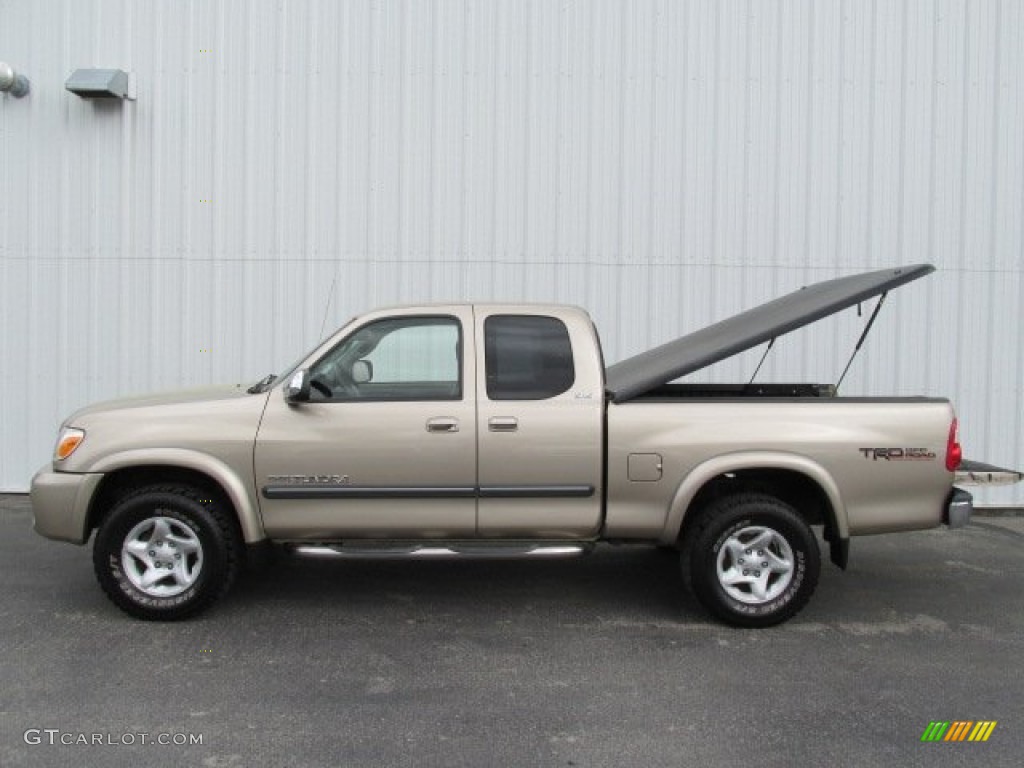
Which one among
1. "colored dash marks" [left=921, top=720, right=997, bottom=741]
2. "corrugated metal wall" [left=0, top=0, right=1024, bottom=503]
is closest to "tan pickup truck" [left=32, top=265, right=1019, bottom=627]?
"colored dash marks" [left=921, top=720, right=997, bottom=741]

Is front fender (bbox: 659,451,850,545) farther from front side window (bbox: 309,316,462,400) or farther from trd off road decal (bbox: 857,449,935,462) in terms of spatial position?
front side window (bbox: 309,316,462,400)

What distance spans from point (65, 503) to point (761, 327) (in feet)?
13.2

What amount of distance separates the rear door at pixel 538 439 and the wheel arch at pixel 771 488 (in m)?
0.49

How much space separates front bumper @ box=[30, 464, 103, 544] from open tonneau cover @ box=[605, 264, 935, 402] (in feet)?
9.66

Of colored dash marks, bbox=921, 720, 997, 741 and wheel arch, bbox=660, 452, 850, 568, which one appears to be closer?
colored dash marks, bbox=921, 720, 997, 741

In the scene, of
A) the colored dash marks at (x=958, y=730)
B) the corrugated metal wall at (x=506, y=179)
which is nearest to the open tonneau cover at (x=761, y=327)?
the colored dash marks at (x=958, y=730)

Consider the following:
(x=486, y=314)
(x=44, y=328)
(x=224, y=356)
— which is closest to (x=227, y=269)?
(x=224, y=356)

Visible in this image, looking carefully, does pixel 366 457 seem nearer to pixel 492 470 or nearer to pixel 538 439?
pixel 492 470

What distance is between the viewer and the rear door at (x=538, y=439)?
16.2ft

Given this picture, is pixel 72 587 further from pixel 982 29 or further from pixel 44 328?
pixel 982 29

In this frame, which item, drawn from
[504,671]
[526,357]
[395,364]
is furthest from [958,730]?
[395,364]

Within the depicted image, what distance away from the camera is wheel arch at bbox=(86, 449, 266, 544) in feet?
16.2

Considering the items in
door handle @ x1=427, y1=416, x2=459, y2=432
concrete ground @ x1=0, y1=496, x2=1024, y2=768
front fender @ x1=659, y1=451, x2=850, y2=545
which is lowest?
concrete ground @ x1=0, y1=496, x2=1024, y2=768

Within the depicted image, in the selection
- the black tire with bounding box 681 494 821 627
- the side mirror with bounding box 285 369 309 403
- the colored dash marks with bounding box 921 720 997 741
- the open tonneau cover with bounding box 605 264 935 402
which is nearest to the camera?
the colored dash marks with bounding box 921 720 997 741
